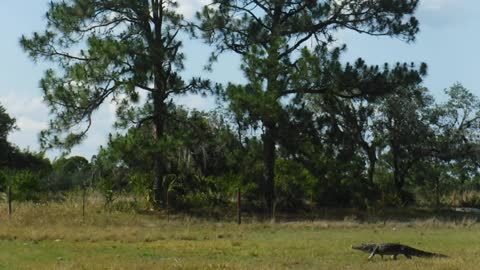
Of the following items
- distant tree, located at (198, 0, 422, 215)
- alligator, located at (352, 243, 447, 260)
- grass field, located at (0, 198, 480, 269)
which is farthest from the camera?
distant tree, located at (198, 0, 422, 215)

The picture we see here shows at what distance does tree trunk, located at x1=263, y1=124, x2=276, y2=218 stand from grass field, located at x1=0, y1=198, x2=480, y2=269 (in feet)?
17.8

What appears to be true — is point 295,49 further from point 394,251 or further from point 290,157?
point 394,251

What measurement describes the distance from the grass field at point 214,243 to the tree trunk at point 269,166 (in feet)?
17.8

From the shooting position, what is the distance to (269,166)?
34.4m

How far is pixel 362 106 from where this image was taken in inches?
1570

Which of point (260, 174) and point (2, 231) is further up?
point (260, 174)

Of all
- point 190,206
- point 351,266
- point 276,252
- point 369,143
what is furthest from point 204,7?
point 351,266

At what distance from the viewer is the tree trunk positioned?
34.0 meters

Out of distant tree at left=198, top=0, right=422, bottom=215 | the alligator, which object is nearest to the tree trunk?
distant tree at left=198, top=0, right=422, bottom=215

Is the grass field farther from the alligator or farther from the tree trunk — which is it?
the tree trunk

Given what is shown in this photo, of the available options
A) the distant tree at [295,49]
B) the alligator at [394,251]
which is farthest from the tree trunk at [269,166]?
the alligator at [394,251]

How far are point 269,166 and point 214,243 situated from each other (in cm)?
1547

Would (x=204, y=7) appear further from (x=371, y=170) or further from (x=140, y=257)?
(x=140, y=257)

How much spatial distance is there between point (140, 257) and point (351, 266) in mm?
4593
